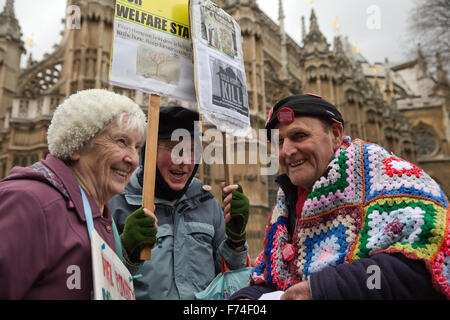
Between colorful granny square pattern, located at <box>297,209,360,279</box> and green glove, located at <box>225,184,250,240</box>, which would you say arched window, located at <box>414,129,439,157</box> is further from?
colorful granny square pattern, located at <box>297,209,360,279</box>

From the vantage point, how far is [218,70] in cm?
256

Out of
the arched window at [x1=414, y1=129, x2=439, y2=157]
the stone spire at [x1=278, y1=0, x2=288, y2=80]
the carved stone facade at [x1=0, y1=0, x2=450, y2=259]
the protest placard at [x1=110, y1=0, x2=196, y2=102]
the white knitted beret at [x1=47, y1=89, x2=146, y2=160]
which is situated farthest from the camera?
the arched window at [x1=414, y1=129, x2=439, y2=157]

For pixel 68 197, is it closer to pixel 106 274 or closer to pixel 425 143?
pixel 106 274

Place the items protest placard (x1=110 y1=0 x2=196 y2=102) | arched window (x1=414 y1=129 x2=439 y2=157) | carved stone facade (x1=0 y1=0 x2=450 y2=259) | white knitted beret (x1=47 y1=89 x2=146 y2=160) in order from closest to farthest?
white knitted beret (x1=47 y1=89 x2=146 y2=160) < protest placard (x1=110 y1=0 x2=196 y2=102) < carved stone facade (x1=0 y1=0 x2=450 y2=259) < arched window (x1=414 y1=129 x2=439 y2=157)

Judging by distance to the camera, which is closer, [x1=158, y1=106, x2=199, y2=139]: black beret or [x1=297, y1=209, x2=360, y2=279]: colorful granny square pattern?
[x1=297, y1=209, x2=360, y2=279]: colorful granny square pattern

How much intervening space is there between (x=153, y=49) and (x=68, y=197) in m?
1.28

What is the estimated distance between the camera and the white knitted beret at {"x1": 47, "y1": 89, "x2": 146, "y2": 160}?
5.82ft

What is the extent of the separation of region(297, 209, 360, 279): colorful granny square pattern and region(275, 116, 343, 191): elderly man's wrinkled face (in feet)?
0.81

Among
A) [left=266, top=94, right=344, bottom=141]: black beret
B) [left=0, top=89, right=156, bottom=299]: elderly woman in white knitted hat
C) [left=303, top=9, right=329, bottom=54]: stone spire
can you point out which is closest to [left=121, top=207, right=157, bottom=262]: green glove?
[left=0, top=89, right=156, bottom=299]: elderly woman in white knitted hat

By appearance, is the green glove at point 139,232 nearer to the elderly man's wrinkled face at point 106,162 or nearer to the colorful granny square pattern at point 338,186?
the elderly man's wrinkled face at point 106,162

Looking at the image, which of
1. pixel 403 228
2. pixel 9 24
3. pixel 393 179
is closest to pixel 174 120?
pixel 393 179

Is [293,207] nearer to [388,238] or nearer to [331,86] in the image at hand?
[388,238]

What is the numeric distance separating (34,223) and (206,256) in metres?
1.58

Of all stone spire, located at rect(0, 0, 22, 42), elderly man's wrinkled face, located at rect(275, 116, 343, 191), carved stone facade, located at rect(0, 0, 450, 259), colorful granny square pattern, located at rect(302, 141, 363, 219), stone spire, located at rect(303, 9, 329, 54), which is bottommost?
colorful granny square pattern, located at rect(302, 141, 363, 219)
